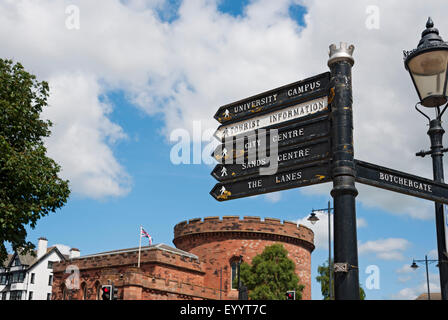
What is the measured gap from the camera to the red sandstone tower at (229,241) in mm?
47125

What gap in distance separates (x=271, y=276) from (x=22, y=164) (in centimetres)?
2598

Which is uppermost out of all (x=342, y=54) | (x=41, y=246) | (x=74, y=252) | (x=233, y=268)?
(x=41, y=246)

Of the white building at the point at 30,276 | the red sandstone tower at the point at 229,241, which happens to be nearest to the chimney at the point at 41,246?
the white building at the point at 30,276

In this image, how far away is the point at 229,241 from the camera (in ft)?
156

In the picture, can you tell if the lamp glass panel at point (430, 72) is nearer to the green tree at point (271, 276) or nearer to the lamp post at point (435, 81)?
the lamp post at point (435, 81)

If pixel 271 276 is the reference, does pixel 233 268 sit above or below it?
above

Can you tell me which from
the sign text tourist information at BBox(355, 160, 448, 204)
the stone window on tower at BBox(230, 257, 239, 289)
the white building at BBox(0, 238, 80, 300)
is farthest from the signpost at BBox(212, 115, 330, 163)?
the white building at BBox(0, 238, 80, 300)

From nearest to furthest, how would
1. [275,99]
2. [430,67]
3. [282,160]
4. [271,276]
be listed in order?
1. [282,160]
2. [275,99]
3. [430,67]
4. [271,276]

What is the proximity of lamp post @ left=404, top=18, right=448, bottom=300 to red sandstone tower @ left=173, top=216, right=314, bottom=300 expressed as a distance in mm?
41013

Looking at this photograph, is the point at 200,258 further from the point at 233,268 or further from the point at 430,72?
the point at 430,72

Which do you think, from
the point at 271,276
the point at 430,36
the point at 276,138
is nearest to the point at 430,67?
the point at 430,36

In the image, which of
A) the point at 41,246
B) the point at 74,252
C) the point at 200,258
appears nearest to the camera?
the point at 200,258
